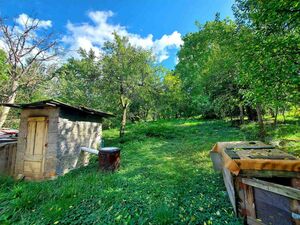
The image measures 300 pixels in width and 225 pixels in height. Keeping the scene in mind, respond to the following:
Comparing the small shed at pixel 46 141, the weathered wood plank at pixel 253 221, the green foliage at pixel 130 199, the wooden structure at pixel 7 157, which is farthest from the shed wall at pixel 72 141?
the weathered wood plank at pixel 253 221

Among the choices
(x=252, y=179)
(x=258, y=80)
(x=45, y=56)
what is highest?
(x=45, y=56)

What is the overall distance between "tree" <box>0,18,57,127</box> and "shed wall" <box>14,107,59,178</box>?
189 inches

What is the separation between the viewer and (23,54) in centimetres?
1010

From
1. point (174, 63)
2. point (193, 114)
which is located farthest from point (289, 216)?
point (174, 63)

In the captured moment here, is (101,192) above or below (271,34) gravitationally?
below

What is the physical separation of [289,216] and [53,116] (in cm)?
656

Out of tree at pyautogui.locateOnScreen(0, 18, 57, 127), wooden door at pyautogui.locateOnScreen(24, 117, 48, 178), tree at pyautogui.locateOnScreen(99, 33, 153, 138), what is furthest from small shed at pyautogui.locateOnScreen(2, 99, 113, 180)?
tree at pyautogui.locateOnScreen(0, 18, 57, 127)

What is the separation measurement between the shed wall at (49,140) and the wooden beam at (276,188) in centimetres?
577

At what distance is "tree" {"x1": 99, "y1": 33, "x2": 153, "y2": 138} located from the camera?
10211mm

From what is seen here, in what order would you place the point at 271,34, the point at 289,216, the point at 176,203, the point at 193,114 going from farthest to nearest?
the point at 193,114
the point at 271,34
the point at 176,203
the point at 289,216

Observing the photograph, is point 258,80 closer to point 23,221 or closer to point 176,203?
point 176,203

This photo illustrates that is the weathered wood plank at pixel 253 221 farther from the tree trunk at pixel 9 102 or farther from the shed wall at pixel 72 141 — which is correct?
the tree trunk at pixel 9 102

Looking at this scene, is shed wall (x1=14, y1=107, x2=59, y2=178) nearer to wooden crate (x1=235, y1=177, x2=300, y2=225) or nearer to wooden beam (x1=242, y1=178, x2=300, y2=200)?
wooden crate (x1=235, y1=177, x2=300, y2=225)

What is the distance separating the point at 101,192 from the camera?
3926 mm
